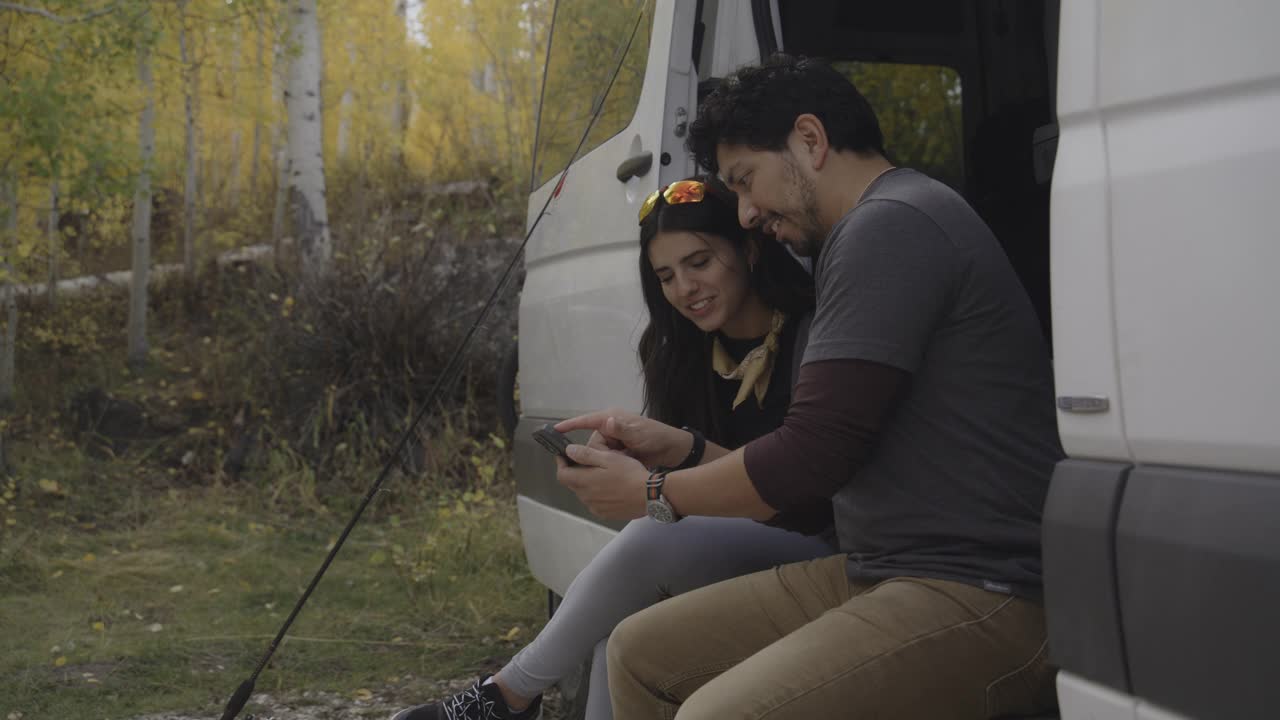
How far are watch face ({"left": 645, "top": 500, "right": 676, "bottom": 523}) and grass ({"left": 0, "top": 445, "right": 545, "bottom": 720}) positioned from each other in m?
2.41

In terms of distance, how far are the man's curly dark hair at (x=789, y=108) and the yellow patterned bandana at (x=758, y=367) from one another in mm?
633

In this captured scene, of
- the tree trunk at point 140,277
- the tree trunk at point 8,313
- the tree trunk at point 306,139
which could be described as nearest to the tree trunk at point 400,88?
the tree trunk at point 140,277

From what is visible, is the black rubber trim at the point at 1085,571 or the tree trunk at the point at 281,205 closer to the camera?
the black rubber trim at the point at 1085,571

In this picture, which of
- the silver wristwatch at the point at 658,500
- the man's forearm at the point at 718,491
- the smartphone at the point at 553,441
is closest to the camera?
the man's forearm at the point at 718,491

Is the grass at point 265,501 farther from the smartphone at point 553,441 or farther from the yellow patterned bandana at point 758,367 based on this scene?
the smartphone at point 553,441

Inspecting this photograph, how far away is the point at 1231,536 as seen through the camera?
4.08ft

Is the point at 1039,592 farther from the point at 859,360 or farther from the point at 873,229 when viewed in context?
the point at 873,229

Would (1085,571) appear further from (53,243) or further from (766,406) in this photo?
(53,243)

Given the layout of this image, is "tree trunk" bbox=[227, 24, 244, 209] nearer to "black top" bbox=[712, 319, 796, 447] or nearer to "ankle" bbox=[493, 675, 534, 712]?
"black top" bbox=[712, 319, 796, 447]

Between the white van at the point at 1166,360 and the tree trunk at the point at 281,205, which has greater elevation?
the tree trunk at the point at 281,205

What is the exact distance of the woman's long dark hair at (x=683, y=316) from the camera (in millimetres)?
2672

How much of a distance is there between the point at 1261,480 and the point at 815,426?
2.18 ft

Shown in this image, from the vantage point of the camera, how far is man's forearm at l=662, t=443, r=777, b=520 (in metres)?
1.91

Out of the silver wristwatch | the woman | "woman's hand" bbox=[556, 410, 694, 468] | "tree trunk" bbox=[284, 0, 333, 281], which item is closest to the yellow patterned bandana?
the woman
